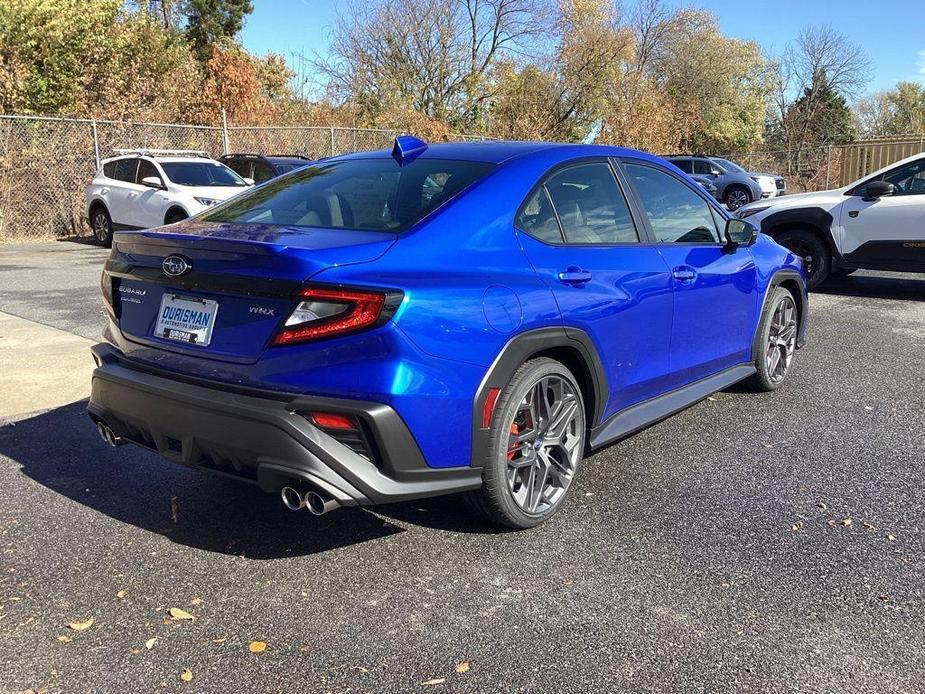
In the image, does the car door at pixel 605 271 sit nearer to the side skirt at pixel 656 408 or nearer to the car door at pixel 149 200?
the side skirt at pixel 656 408

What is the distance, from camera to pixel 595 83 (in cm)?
3006

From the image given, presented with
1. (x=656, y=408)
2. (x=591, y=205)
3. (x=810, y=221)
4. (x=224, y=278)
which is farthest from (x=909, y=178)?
(x=224, y=278)

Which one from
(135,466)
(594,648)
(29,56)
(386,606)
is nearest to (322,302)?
(386,606)

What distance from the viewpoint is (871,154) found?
89.0ft

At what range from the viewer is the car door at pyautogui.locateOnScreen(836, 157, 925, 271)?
909 cm

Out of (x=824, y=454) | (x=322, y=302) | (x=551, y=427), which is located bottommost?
(x=824, y=454)

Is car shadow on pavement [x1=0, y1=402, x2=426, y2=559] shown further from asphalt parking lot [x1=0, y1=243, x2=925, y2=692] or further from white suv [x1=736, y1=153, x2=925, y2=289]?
white suv [x1=736, y1=153, x2=925, y2=289]

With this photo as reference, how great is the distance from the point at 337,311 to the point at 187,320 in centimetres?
71

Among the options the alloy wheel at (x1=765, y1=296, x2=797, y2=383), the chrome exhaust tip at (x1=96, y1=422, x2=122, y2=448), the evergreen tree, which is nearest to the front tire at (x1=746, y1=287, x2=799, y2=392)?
the alloy wheel at (x1=765, y1=296, x2=797, y2=383)

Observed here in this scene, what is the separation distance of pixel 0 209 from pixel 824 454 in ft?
51.1

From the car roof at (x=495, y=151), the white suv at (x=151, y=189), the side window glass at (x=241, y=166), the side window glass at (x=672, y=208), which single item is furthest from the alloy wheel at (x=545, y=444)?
the side window glass at (x=241, y=166)

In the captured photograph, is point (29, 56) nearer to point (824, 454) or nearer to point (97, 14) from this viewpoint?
point (97, 14)

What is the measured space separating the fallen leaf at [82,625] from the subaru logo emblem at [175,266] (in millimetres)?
1269

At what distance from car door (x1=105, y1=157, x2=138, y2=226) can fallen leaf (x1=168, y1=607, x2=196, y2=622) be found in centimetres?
1294
